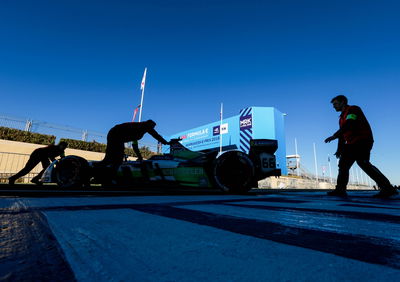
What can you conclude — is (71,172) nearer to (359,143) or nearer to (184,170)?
(184,170)

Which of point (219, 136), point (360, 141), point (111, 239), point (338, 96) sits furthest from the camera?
point (219, 136)

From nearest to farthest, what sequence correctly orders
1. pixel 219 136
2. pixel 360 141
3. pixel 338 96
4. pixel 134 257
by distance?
pixel 134 257 < pixel 360 141 < pixel 338 96 < pixel 219 136

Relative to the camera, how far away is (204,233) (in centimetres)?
59

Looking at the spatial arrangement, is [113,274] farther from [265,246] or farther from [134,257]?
[265,246]

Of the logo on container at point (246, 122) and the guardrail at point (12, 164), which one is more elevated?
the logo on container at point (246, 122)

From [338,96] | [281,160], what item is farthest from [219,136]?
[338,96]

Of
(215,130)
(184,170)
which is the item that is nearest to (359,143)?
(184,170)

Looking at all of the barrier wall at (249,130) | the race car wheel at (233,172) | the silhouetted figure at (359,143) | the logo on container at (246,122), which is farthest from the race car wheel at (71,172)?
the logo on container at (246,122)

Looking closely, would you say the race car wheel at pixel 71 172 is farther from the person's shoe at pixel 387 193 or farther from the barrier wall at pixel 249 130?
the barrier wall at pixel 249 130

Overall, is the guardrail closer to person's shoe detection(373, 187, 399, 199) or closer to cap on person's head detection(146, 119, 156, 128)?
cap on person's head detection(146, 119, 156, 128)

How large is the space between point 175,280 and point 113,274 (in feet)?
0.30

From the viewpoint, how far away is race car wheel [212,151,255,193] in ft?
11.2

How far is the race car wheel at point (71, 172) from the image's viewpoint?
13.3ft

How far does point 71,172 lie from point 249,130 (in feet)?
62.3
